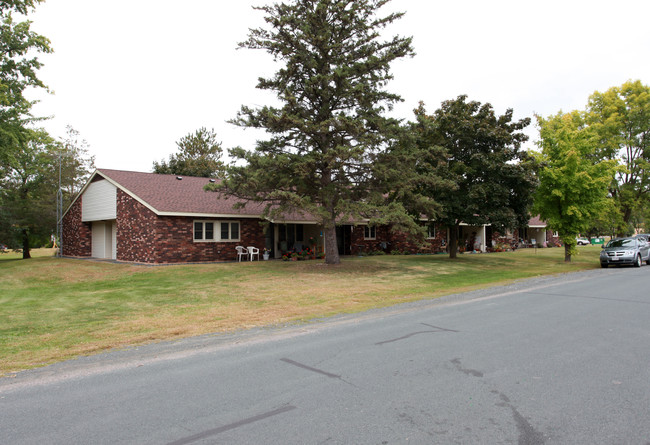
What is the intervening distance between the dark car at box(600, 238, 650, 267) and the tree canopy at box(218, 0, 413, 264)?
12921 mm

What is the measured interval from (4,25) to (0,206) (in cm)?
1371

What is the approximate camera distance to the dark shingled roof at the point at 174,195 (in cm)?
2152

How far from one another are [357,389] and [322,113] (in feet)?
50.4

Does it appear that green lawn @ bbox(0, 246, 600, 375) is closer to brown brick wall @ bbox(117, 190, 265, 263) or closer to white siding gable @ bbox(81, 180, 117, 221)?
brown brick wall @ bbox(117, 190, 265, 263)

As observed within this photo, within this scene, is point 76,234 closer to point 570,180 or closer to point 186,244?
point 186,244

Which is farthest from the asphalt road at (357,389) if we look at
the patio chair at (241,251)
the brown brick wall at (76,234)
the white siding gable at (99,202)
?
the brown brick wall at (76,234)

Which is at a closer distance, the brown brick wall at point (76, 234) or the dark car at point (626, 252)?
the dark car at point (626, 252)

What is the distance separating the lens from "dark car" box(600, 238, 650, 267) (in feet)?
69.7

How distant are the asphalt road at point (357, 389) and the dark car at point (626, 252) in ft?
54.3

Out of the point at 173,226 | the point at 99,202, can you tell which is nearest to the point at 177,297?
the point at 173,226

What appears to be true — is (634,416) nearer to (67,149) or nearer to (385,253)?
(385,253)

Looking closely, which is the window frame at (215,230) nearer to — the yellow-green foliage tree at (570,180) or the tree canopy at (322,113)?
the tree canopy at (322,113)

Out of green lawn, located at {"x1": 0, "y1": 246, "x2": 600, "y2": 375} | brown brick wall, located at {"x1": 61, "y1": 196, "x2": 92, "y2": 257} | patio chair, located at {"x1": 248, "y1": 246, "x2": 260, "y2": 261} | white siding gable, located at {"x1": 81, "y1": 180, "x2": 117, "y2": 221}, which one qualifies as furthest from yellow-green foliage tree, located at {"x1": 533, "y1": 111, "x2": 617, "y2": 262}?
brown brick wall, located at {"x1": 61, "y1": 196, "x2": 92, "y2": 257}

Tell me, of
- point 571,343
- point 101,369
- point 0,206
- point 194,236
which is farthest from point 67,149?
point 571,343
